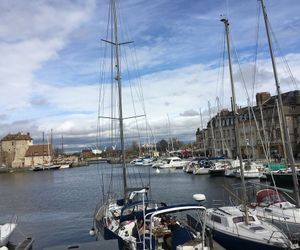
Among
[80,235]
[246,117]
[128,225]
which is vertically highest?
[246,117]

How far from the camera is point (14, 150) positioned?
625 feet

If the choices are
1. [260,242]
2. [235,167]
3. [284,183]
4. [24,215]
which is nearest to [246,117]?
[235,167]

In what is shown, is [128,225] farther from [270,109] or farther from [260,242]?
[270,109]

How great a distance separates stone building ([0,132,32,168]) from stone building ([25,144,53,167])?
3160 mm

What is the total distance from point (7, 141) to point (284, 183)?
164m

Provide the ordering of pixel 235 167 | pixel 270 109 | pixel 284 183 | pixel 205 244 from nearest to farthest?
pixel 205 244
pixel 284 183
pixel 235 167
pixel 270 109

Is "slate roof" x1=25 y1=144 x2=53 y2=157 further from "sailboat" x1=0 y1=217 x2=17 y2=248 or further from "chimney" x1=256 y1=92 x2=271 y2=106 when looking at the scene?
"sailboat" x1=0 y1=217 x2=17 y2=248

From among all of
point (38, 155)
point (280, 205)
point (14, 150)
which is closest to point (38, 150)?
point (38, 155)

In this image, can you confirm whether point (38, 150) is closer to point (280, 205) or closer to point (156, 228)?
point (280, 205)

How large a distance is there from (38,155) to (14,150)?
1337 centimetres

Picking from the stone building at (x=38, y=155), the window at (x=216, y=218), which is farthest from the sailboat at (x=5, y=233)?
the stone building at (x=38, y=155)

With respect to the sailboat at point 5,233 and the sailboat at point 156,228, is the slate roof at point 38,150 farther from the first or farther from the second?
the sailboat at point 156,228

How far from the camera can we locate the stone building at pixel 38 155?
18618cm

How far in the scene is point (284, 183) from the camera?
53.6 metres
